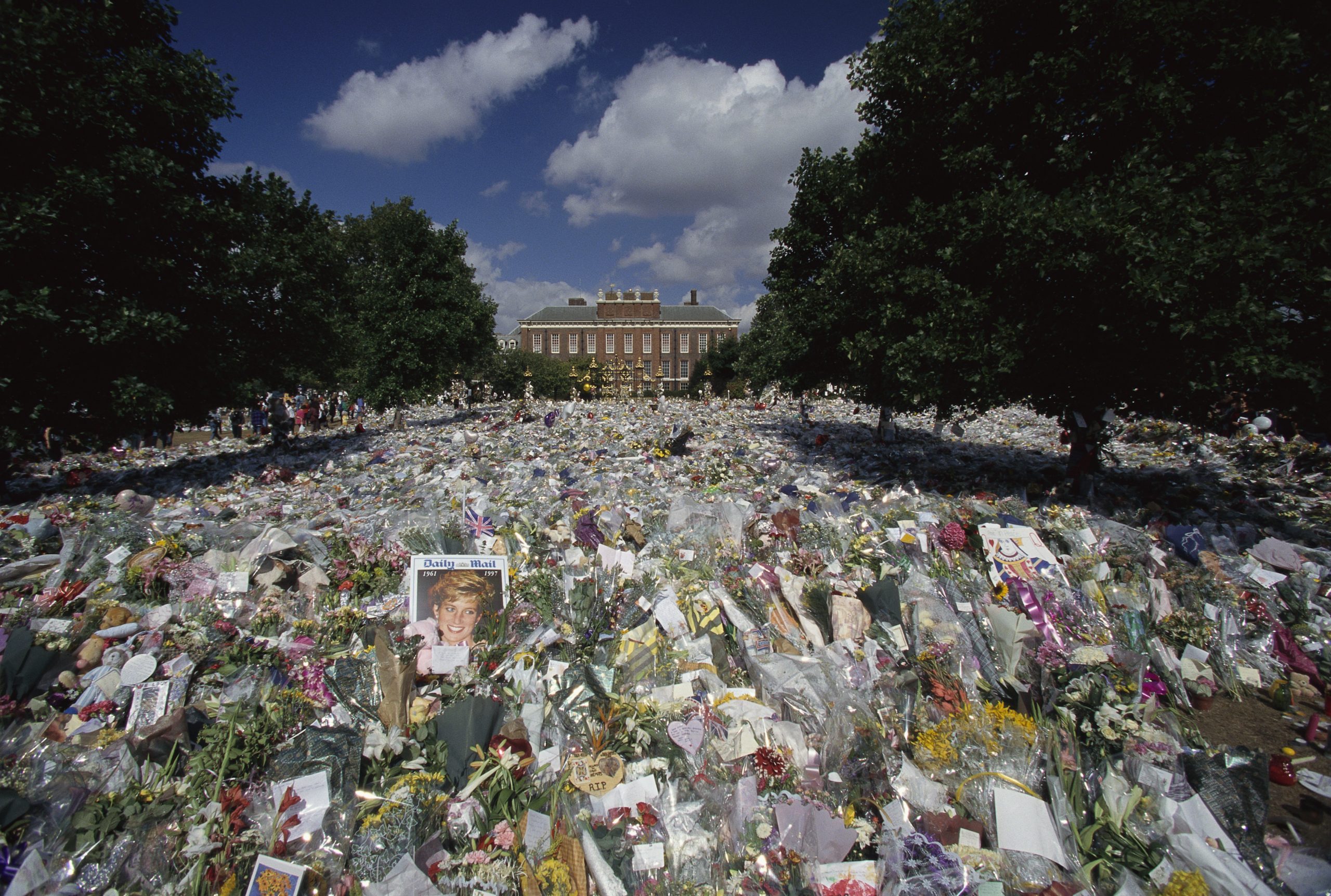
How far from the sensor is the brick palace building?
206 feet

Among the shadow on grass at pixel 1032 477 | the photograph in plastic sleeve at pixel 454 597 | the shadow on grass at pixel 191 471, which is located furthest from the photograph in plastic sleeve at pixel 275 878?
the shadow on grass at pixel 191 471

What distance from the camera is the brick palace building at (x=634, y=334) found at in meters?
62.9

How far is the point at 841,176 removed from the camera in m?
12.1

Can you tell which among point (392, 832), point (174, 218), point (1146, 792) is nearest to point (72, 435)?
point (174, 218)

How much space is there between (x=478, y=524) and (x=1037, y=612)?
501cm

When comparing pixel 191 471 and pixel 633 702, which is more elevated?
pixel 191 471

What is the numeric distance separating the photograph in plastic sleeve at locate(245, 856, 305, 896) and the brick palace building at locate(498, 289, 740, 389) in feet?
198

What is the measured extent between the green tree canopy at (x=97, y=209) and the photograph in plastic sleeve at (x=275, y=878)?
7.66 meters

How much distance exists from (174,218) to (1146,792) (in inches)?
483

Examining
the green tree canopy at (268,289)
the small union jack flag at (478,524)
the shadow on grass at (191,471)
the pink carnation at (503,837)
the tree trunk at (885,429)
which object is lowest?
the pink carnation at (503,837)

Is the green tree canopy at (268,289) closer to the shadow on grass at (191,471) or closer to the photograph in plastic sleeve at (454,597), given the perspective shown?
the shadow on grass at (191,471)

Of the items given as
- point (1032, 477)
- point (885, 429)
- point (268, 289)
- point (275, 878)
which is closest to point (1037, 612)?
point (275, 878)

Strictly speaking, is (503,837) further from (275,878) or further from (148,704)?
(148,704)

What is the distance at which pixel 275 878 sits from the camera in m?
2.68
